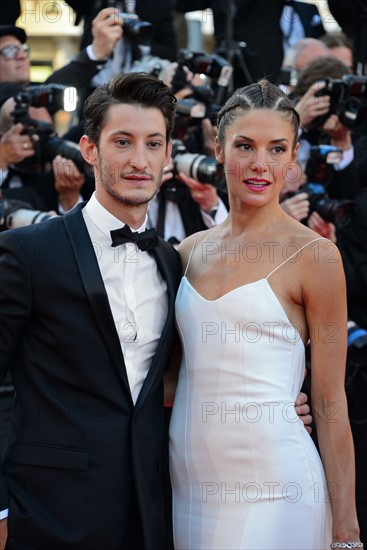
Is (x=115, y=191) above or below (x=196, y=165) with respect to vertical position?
above

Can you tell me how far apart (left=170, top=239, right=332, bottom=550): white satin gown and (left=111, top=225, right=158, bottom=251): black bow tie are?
0.80ft

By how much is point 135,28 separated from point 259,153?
2333 millimetres

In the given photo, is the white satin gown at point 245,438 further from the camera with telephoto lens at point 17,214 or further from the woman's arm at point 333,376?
the camera with telephoto lens at point 17,214

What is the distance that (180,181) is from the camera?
450cm

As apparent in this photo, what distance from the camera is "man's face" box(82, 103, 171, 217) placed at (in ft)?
8.75

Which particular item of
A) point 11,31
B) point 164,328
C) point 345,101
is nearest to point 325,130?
point 345,101

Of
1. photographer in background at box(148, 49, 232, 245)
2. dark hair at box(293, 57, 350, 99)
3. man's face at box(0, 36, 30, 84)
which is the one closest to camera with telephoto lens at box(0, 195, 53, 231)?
photographer in background at box(148, 49, 232, 245)

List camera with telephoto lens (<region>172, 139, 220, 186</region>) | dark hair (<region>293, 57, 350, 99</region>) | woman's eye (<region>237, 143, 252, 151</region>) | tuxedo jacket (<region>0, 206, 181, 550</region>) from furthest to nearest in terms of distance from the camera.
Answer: dark hair (<region>293, 57, 350, 99</region>) < camera with telephoto lens (<region>172, 139, 220, 186</region>) < woman's eye (<region>237, 143, 252, 151</region>) < tuxedo jacket (<region>0, 206, 181, 550</region>)

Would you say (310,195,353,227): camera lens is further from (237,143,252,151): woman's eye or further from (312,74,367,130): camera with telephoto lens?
(237,143,252,151): woman's eye

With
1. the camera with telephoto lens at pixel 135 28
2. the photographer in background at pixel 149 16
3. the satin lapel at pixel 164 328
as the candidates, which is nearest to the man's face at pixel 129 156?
the satin lapel at pixel 164 328

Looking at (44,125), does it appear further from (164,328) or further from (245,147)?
(164,328)

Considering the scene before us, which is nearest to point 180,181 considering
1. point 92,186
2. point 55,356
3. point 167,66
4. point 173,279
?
point 92,186

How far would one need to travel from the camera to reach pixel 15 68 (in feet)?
16.0

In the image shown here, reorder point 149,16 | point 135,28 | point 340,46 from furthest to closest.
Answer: point 340,46 < point 149,16 < point 135,28
